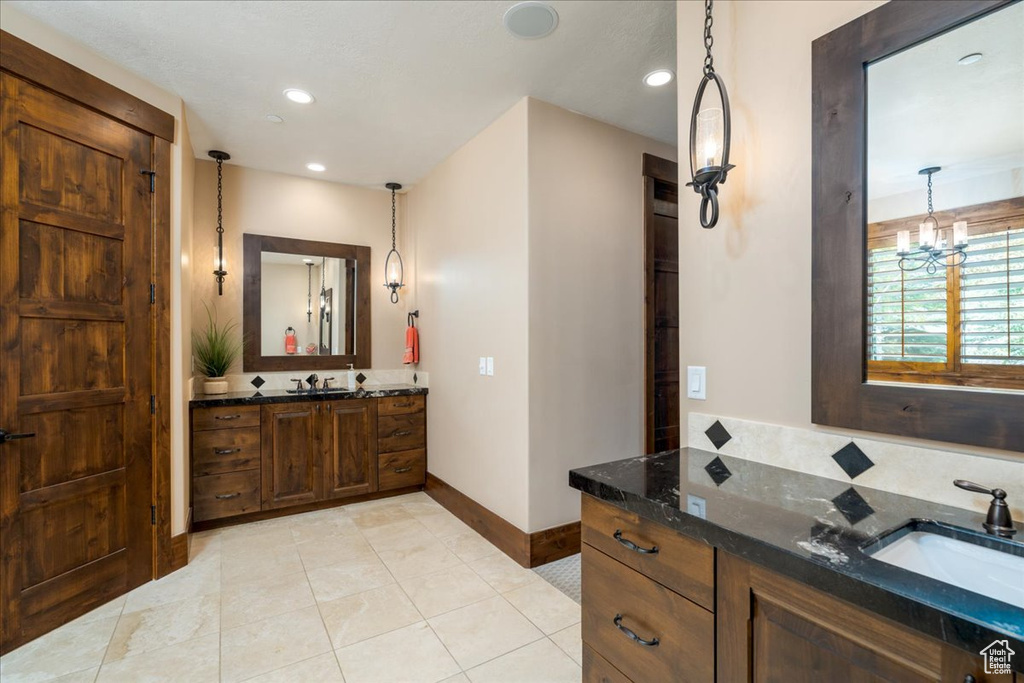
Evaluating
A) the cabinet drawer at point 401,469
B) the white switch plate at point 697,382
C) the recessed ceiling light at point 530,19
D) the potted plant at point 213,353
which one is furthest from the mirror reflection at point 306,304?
the white switch plate at point 697,382

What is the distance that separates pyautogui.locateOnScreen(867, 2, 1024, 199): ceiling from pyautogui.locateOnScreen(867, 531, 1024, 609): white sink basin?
88 cm

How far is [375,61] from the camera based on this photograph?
8.10 ft

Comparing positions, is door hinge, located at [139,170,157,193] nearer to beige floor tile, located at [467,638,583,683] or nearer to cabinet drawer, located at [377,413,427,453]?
cabinet drawer, located at [377,413,427,453]

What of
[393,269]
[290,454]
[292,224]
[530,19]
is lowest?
[290,454]

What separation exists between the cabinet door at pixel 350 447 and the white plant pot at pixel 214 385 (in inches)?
31.5

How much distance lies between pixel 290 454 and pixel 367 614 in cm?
173

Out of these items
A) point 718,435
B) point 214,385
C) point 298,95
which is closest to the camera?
Result: point 718,435

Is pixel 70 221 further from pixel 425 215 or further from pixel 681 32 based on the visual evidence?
pixel 681 32

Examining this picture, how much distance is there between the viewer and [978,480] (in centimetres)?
112

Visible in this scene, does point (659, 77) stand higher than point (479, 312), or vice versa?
point (659, 77)

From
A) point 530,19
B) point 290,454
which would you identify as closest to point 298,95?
point 530,19

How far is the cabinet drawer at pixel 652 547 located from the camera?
1.09 m

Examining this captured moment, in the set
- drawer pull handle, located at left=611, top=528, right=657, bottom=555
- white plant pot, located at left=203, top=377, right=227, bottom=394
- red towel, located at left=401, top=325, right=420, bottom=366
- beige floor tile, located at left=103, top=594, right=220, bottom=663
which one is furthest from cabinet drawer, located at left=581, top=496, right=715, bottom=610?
white plant pot, located at left=203, top=377, right=227, bottom=394

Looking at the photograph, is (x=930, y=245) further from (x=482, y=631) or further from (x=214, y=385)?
(x=214, y=385)
